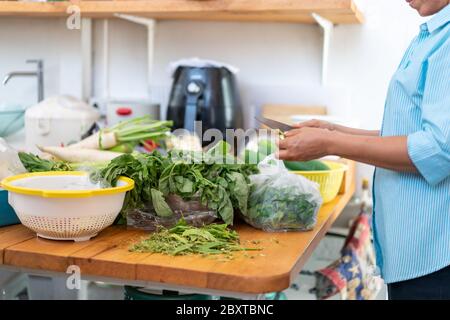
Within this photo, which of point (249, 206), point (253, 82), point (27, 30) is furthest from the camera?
point (27, 30)

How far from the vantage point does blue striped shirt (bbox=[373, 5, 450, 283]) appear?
1.12m

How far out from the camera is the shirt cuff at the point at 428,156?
1.11m

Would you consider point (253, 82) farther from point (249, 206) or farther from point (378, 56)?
point (249, 206)

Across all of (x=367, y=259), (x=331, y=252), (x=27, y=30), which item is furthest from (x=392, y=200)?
(x=27, y=30)

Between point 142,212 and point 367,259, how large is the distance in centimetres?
108

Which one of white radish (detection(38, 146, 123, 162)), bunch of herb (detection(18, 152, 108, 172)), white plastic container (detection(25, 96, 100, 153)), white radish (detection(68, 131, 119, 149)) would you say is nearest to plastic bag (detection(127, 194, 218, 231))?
bunch of herb (detection(18, 152, 108, 172))

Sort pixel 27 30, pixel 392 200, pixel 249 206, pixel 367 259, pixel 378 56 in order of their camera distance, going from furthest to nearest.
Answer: pixel 27 30 → pixel 378 56 → pixel 367 259 → pixel 249 206 → pixel 392 200

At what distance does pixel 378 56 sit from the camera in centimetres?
232

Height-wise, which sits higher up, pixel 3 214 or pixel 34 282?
pixel 3 214

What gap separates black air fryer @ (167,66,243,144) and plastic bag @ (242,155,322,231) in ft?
2.95

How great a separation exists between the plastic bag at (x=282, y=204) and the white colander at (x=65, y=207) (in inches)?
11.7

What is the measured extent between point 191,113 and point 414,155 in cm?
125

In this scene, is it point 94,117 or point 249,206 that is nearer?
point 249,206

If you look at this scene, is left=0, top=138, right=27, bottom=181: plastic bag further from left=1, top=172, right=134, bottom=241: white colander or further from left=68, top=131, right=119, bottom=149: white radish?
left=68, top=131, right=119, bottom=149: white radish
